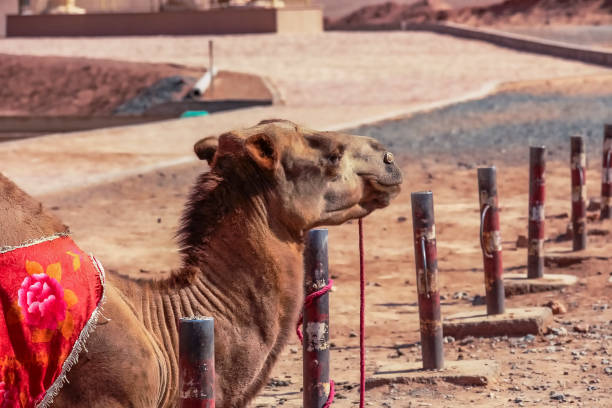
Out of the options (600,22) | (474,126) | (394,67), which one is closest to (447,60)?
(394,67)

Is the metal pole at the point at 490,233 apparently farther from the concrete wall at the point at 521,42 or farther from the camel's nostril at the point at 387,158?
the concrete wall at the point at 521,42

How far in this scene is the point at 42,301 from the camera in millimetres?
4203

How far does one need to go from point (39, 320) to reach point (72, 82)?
48853 mm

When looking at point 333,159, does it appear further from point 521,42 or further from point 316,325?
point 521,42

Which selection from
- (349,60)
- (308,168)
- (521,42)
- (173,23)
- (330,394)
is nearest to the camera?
(308,168)

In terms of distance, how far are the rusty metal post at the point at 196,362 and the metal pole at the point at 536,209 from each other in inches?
289

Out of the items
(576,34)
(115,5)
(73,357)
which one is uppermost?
(115,5)

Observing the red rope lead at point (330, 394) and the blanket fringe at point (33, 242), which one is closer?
the blanket fringe at point (33, 242)

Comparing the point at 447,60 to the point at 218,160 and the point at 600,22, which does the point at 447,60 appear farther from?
the point at 218,160

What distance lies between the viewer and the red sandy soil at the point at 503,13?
279 ft

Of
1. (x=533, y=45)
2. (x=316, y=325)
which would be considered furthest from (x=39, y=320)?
(x=533, y=45)

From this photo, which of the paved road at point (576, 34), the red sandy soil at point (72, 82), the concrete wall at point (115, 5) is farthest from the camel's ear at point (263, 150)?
the concrete wall at point (115, 5)

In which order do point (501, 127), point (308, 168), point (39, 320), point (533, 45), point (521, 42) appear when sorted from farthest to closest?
point (521, 42), point (533, 45), point (501, 127), point (308, 168), point (39, 320)

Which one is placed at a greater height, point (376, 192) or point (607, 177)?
point (376, 192)
